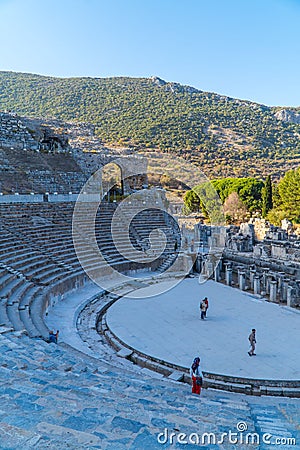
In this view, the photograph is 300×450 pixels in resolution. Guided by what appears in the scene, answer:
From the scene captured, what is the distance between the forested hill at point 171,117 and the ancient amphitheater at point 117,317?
99.2 feet

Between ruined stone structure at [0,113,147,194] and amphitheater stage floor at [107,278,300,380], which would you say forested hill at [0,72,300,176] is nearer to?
ruined stone structure at [0,113,147,194]

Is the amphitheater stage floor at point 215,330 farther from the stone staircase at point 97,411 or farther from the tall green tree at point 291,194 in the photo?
the tall green tree at point 291,194

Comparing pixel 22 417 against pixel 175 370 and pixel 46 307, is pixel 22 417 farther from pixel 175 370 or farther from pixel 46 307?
pixel 46 307

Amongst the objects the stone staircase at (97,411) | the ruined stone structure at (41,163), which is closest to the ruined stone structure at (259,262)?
the stone staircase at (97,411)

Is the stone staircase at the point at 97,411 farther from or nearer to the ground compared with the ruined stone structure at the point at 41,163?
nearer to the ground

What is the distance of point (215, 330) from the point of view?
1042 centimetres

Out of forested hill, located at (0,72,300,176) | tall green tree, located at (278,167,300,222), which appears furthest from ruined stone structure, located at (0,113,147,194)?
forested hill, located at (0,72,300,176)

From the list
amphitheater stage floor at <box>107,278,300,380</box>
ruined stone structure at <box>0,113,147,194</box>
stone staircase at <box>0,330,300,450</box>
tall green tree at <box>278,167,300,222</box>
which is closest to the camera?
stone staircase at <box>0,330,300,450</box>

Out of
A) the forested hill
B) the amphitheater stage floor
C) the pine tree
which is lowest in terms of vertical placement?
the amphitheater stage floor

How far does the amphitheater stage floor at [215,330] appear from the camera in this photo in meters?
8.31

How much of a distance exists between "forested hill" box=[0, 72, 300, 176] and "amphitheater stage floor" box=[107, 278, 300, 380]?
41.6 m

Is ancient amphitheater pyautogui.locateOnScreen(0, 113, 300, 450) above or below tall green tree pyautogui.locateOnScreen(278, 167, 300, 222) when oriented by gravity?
below

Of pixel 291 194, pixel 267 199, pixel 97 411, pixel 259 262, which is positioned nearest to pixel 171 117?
pixel 267 199

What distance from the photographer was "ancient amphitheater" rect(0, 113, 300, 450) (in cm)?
388
